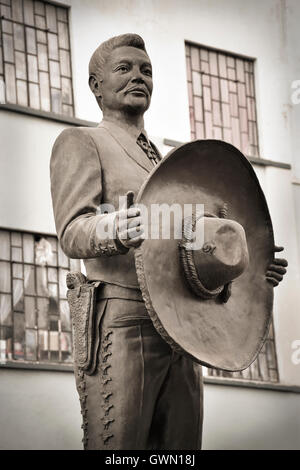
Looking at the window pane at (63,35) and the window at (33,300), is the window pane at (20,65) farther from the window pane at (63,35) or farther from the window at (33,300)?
the window at (33,300)

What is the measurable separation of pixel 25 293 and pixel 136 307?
12072 mm

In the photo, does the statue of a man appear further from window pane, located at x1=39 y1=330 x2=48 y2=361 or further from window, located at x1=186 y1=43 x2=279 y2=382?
window, located at x1=186 y1=43 x2=279 y2=382

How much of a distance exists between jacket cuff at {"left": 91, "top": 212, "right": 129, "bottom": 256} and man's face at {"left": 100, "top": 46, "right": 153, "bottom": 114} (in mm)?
1038

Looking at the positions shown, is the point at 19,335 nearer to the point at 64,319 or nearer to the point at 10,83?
the point at 64,319

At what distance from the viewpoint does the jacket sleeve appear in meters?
7.71

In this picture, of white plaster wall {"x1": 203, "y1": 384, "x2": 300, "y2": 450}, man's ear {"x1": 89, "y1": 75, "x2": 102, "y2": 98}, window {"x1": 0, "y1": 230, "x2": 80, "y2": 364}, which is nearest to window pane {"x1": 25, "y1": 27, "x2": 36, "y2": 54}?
window {"x1": 0, "y1": 230, "x2": 80, "y2": 364}

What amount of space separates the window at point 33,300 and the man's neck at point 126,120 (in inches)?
439

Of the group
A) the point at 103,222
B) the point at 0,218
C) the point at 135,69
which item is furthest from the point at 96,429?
the point at 0,218

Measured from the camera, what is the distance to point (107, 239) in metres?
7.51

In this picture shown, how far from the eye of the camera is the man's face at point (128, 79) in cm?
837

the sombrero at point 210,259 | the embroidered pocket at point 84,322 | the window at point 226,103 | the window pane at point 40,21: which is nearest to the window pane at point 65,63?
the window pane at point 40,21

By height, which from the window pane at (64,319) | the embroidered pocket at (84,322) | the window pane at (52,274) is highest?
the window pane at (52,274)

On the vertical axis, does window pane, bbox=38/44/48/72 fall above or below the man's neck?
above

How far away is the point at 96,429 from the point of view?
782cm
